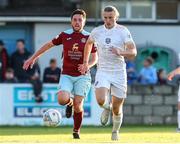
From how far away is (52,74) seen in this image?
2638cm

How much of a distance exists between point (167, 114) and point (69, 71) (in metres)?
9.60

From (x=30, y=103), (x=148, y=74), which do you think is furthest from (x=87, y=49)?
(x=148, y=74)

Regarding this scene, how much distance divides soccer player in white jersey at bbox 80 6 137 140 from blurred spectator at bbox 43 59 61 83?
29.2ft

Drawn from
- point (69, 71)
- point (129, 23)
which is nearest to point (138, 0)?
point (129, 23)

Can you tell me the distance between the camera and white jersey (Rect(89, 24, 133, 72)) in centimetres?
1708

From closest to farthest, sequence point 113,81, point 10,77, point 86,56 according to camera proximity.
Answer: point 113,81, point 86,56, point 10,77

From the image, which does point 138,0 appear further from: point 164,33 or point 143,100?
point 143,100

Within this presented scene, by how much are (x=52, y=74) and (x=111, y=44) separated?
9.45m

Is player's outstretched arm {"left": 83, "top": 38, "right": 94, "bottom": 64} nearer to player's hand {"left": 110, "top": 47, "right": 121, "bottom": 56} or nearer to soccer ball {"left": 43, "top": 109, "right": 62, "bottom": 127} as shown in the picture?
player's hand {"left": 110, "top": 47, "right": 121, "bottom": 56}

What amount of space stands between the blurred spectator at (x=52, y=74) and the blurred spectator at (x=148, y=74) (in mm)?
2602

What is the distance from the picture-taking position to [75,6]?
29.9 meters

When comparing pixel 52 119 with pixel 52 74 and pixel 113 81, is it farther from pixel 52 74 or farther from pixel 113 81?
pixel 52 74

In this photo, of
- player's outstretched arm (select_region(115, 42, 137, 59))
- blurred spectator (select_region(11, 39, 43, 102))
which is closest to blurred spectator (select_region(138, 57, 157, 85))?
blurred spectator (select_region(11, 39, 43, 102))

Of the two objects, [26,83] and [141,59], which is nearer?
[26,83]
